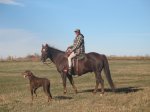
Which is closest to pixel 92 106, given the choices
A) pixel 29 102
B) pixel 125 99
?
pixel 125 99

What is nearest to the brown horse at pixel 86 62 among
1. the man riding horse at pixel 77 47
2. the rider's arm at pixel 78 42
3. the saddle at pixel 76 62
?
the saddle at pixel 76 62

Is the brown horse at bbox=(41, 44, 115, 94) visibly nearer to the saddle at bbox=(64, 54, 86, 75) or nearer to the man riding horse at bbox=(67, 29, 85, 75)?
the saddle at bbox=(64, 54, 86, 75)

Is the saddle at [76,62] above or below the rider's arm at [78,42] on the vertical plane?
below

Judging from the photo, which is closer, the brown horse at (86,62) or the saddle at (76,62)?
the brown horse at (86,62)

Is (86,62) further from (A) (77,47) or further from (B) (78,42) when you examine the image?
(B) (78,42)

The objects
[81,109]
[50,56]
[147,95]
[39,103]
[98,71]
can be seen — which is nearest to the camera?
[81,109]

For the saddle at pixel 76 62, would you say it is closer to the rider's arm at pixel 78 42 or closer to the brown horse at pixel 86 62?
the brown horse at pixel 86 62

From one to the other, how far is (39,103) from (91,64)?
14.3ft

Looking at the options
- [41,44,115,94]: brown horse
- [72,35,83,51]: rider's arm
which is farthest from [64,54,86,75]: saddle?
[72,35,83,51]: rider's arm

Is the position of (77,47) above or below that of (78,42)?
below

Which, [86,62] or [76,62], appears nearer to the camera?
[86,62]

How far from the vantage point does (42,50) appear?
20.6 meters

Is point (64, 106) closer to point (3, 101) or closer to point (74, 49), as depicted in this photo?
point (3, 101)

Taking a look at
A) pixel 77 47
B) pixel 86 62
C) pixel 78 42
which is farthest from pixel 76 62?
pixel 78 42
